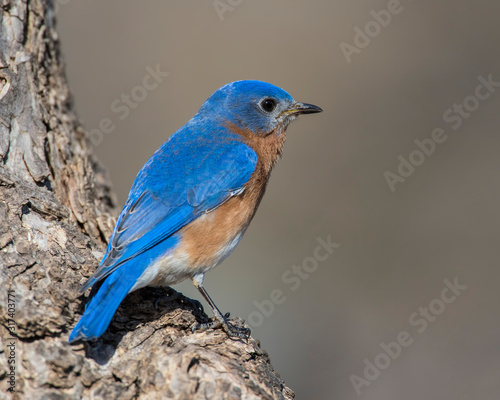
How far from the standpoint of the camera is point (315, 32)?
10.2 m

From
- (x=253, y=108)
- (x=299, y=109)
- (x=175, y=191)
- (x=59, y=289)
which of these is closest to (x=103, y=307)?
(x=59, y=289)

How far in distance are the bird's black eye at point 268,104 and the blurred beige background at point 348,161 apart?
3136 mm

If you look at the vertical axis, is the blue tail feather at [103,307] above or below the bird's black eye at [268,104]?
below

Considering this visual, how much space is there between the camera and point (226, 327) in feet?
12.6

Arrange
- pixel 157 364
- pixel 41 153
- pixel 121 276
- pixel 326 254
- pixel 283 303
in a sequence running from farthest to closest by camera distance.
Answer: pixel 326 254, pixel 283 303, pixel 41 153, pixel 121 276, pixel 157 364

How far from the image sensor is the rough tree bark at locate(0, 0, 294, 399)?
298 cm

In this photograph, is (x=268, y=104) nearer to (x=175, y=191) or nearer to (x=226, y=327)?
(x=175, y=191)

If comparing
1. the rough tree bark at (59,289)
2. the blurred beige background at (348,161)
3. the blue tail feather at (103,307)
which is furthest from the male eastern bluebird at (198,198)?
the blurred beige background at (348,161)

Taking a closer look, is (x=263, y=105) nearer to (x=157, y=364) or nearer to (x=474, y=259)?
(x=157, y=364)

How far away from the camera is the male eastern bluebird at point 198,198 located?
372cm

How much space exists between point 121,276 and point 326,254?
17.7ft

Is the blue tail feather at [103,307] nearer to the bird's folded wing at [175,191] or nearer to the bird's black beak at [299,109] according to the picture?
the bird's folded wing at [175,191]

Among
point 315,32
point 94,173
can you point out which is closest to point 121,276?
point 94,173

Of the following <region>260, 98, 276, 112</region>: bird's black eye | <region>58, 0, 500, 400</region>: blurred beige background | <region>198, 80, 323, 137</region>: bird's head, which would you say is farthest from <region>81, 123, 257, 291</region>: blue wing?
<region>58, 0, 500, 400</region>: blurred beige background
